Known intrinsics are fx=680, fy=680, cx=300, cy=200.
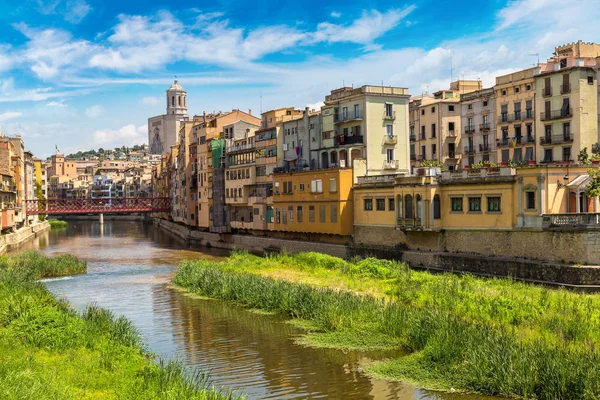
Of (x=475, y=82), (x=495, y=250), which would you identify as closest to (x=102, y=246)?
(x=475, y=82)

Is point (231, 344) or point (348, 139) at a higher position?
point (348, 139)

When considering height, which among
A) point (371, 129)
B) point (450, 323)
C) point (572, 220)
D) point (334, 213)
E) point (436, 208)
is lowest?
point (450, 323)

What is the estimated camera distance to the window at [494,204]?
37.8 metres

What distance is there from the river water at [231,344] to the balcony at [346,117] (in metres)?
18.7

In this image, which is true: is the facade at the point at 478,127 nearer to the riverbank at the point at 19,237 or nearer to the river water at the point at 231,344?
the river water at the point at 231,344

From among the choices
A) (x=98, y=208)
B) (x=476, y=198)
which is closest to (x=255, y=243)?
(x=476, y=198)

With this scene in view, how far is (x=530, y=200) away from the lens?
35.9m

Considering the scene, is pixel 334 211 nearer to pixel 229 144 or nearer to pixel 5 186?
pixel 229 144

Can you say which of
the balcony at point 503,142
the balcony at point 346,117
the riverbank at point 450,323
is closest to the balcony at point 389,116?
the balcony at point 346,117

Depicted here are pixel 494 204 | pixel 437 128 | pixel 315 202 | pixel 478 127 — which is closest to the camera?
pixel 494 204

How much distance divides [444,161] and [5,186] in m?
48.1

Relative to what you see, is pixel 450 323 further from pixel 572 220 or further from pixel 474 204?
pixel 474 204

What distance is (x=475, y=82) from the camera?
74.0 meters

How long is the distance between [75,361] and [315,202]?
3517 centimetres
